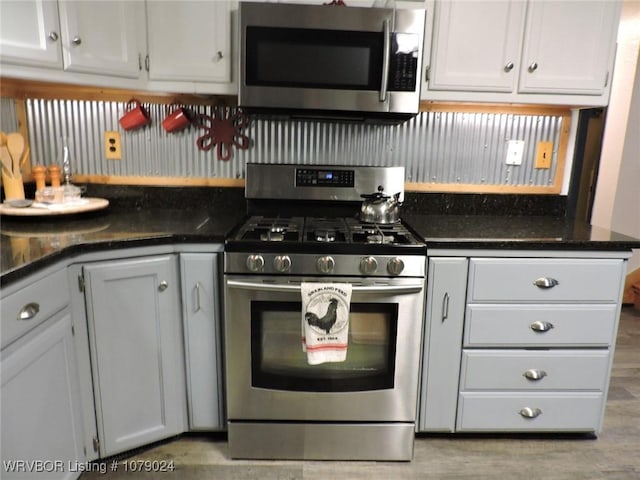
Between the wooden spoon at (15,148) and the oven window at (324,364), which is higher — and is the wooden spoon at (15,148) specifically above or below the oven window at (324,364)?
above

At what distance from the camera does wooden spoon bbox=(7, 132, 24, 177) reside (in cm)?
188

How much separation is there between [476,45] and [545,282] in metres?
1.01

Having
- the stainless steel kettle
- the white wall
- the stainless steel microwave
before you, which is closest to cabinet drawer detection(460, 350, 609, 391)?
the stainless steel kettle

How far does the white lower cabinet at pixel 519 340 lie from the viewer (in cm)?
174

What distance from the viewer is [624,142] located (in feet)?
11.3

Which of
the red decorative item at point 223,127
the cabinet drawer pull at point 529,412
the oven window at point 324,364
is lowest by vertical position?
the cabinet drawer pull at point 529,412

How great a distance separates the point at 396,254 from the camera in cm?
163

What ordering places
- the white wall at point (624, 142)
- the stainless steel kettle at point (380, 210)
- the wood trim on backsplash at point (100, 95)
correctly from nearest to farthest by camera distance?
the stainless steel kettle at point (380, 210) < the wood trim on backsplash at point (100, 95) < the white wall at point (624, 142)

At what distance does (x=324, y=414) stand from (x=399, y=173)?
113 cm

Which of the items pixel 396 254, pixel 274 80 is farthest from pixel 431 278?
pixel 274 80

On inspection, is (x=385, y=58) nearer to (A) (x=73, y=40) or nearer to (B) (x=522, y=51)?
(B) (x=522, y=51)

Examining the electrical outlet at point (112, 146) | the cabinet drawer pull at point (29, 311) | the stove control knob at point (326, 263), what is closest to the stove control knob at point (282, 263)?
the stove control knob at point (326, 263)

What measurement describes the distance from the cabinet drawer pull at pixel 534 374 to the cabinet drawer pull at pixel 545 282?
362 millimetres

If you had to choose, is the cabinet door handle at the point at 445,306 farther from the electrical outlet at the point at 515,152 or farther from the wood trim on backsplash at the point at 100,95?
the wood trim on backsplash at the point at 100,95
